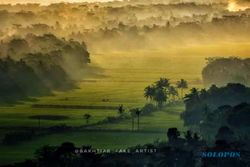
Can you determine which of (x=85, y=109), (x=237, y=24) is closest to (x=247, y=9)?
(x=237, y=24)

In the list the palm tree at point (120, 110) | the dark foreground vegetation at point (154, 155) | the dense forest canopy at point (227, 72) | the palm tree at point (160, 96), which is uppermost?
the dense forest canopy at point (227, 72)

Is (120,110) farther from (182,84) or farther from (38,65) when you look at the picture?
(38,65)

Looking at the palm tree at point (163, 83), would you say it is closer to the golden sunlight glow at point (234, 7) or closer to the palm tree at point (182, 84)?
the palm tree at point (182, 84)

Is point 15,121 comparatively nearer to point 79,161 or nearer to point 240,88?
point 79,161

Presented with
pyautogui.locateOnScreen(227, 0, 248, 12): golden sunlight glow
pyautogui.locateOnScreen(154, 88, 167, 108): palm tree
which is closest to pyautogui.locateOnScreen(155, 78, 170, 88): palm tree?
pyautogui.locateOnScreen(154, 88, 167, 108): palm tree

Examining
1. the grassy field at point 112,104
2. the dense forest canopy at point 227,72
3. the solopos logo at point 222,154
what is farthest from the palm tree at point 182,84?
the solopos logo at point 222,154

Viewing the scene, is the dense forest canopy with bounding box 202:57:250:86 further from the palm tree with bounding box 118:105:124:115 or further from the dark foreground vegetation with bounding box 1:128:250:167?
the palm tree with bounding box 118:105:124:115
